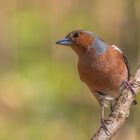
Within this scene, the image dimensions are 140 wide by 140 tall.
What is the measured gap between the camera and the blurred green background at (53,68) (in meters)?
8.19

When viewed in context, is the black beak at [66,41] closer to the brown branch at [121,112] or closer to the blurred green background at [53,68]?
the brown branch at [121,112]

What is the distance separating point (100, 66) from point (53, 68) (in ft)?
10.7

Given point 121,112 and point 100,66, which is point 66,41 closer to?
point 100,66

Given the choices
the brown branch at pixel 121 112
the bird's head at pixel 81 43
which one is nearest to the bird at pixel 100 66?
the bird's head at pixel 81 43

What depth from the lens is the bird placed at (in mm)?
5387

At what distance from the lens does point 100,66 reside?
5383 mm

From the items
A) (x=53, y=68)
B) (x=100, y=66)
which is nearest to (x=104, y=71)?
(x=100, y=66)

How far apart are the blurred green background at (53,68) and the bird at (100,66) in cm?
236

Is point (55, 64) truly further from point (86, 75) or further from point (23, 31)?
point (86, 75)

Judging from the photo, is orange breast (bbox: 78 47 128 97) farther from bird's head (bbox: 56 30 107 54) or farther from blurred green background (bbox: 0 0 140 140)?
blurred green background (bbox: 0 0 140 140)

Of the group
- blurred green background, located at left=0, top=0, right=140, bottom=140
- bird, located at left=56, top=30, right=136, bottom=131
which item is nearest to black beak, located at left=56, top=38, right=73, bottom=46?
bird, located at left=56, top=30, right=136, bottom=131

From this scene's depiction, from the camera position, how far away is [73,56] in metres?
8.95

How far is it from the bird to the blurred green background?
7.75 feet

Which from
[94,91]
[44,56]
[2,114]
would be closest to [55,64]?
[44,56]
